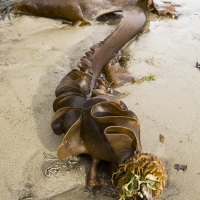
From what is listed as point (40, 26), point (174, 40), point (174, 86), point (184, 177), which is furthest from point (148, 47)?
point (184, 177)

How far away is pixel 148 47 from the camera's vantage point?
357cm

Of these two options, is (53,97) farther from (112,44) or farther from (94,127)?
(112,44)

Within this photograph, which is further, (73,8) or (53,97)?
(73,8)

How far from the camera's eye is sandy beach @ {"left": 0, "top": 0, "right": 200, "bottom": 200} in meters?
1.89

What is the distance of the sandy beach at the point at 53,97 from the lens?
1890mm

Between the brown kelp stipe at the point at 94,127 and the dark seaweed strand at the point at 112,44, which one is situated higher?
the brown kelp stipe at the point at 94,127

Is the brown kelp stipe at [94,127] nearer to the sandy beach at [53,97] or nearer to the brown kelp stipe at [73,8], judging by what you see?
the sandy beach at [53,97]

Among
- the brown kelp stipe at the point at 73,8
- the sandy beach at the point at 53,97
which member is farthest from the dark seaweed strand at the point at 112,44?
the brown kelp stipe at the point at 73,8

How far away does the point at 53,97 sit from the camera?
2.62 metres

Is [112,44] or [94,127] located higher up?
[94,127]

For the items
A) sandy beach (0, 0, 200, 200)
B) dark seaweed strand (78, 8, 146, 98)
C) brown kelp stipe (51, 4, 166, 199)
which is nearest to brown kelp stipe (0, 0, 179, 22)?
sandy beach (0, 0, 200, 200)

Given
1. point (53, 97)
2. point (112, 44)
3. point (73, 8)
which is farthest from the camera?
point (73, 8)

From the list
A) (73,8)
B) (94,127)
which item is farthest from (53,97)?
(73,8)

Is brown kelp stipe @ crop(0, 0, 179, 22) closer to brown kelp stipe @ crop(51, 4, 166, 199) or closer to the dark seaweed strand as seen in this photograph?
the dark seaweed strand
